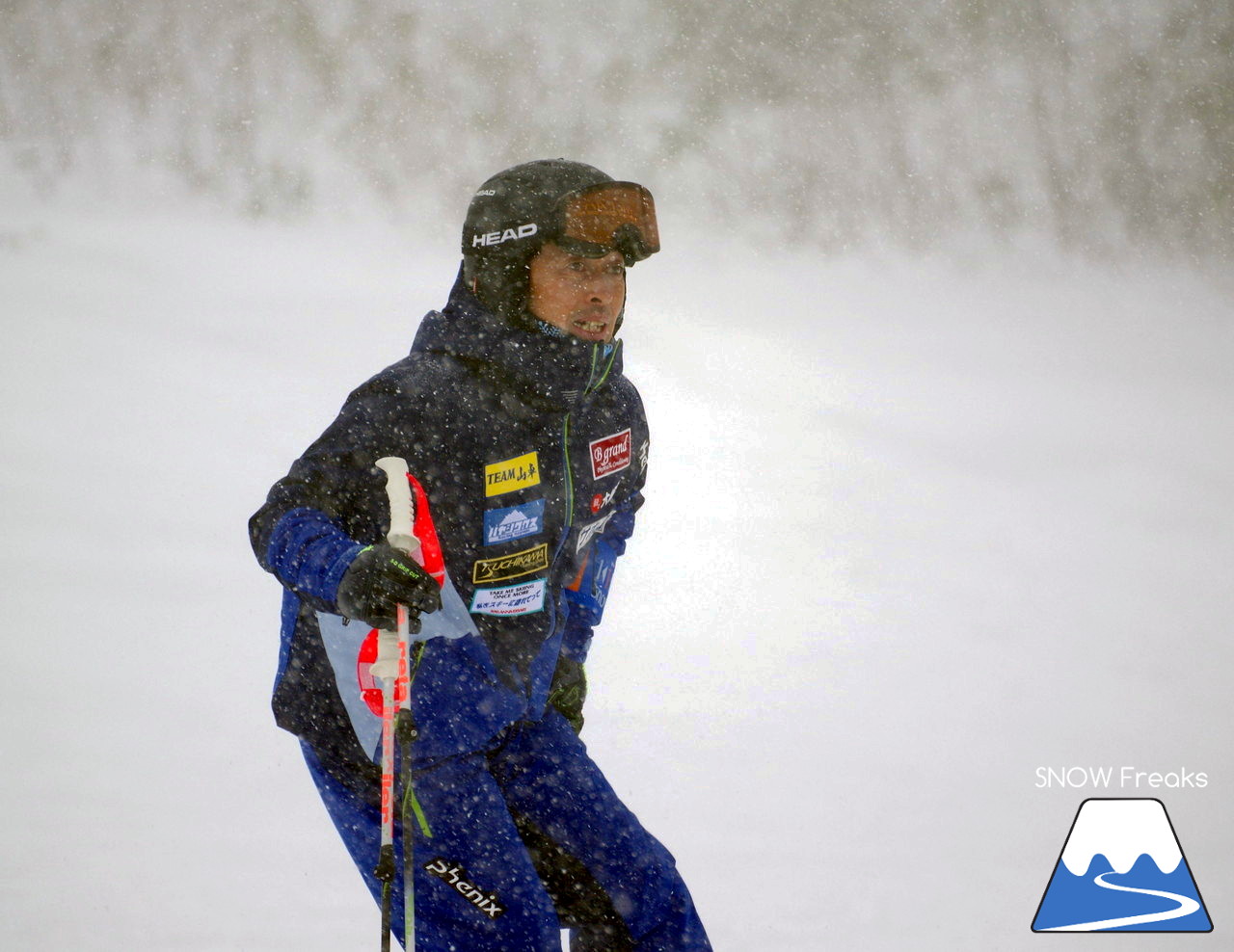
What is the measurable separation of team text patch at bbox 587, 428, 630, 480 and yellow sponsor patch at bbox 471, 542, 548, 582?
19 cm

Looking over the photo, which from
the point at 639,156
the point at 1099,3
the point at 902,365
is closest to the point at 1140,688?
the point at 902,365

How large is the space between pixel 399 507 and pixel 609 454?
579mm

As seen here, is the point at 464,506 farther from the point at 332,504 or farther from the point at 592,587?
the point at 592,587

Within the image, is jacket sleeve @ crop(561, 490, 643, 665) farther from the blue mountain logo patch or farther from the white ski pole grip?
the blue mountain logo patch

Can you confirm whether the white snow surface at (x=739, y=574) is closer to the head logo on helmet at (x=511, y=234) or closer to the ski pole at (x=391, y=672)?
the ski pole at (x=391, y=672)

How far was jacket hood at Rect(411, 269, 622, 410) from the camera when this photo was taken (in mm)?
2271

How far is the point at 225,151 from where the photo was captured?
314 inches

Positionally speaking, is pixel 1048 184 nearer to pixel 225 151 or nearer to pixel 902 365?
pixel 902 365

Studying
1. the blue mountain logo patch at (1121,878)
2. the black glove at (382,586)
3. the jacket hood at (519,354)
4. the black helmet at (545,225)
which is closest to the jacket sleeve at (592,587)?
the jacket hood at (519,354)

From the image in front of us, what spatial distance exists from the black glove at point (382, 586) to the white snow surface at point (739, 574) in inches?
71.2

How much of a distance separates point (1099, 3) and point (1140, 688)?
5093 mm

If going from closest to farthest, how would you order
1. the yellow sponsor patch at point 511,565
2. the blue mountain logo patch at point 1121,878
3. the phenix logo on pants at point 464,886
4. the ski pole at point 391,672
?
the ski pole at point 391,672, the phenix logo on pants at point 464,886, the yellow sponsor patch at point 511,565, the blue mountain logo patch at point 1121,878

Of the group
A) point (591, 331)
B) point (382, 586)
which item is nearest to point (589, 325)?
point (591, 331)

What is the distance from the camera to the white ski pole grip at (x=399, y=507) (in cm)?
194
